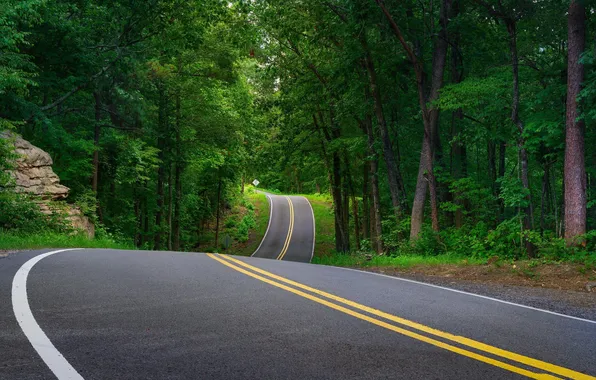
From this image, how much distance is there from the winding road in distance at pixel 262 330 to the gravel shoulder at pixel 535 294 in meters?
0.60

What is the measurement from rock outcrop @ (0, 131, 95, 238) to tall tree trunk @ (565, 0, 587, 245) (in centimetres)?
1527

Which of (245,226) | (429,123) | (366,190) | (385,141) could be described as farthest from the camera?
(245,226)

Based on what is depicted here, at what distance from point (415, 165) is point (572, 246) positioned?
10.9 meters

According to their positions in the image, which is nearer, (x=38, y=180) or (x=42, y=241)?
(x=42, y=241)

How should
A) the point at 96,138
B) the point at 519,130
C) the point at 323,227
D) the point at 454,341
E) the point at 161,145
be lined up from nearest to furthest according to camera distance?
the point at 454,341 < the point at 519,130 < the point at 96,138 < the point at 161,145 < the point at 323,227

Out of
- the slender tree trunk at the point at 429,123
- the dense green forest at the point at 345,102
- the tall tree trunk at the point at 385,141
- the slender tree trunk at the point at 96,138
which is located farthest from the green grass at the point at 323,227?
the slender tree trunk at the point at 429,123

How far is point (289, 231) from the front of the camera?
44531mm

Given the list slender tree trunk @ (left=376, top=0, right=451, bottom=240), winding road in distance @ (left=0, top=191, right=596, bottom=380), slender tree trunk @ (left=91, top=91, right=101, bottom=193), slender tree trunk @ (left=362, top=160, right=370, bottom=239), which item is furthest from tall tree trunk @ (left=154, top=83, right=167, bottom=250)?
winding road in distance @ (left=0, top=191, right=596, bottom=380)

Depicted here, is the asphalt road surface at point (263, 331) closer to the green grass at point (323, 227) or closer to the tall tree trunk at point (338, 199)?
the tall tree trunk at point (338, 199)

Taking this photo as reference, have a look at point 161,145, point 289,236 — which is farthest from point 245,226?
point 161,145

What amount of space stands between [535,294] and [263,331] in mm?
5719

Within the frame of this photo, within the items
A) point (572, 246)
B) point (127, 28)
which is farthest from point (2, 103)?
point (572, 246)

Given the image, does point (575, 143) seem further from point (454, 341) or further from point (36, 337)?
point (36, 337)

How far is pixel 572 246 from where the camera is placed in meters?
11.2
